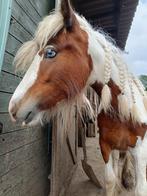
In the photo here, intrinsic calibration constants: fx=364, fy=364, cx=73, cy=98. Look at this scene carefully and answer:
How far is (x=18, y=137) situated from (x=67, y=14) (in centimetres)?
89

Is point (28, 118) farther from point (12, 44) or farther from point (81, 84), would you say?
point (12, 44)

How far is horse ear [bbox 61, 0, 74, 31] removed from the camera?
197 centimetres

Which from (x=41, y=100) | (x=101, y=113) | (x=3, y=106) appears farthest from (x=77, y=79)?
(x=101, y=113)

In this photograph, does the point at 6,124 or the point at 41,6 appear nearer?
the point at 6,124

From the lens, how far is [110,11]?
5.38 meters

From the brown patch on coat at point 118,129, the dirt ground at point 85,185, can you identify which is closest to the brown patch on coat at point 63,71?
the brown patch on coat at point 118,129

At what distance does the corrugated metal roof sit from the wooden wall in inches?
69.3

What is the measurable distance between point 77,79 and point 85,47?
231mm

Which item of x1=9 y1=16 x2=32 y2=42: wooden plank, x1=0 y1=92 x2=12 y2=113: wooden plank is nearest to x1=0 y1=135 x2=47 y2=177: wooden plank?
x1=0 y1=92 x2=12 y2=113: wooden plank

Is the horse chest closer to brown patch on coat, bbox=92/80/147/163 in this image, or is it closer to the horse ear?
brown patch on coat, bbox=92/80/147/163

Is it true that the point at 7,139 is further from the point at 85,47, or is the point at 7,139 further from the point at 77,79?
the point at 85,47

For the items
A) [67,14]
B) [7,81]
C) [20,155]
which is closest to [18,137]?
[20,155]

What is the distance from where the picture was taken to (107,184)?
293 cm

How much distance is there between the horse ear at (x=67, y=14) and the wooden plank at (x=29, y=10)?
37cm
